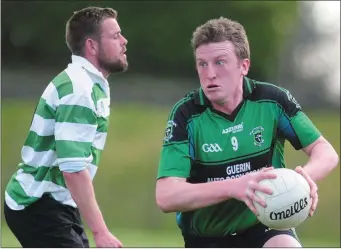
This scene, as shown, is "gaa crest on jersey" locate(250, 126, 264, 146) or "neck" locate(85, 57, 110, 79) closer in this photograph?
"gaa crest on jersey" locate(250, 126, 264, 146)

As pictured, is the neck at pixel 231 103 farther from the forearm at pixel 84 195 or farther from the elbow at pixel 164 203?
the forearm at pixel 84 195

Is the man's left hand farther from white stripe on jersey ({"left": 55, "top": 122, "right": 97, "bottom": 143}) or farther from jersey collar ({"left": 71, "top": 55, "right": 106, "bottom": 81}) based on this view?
jersey collar ({"left": 71, "top": 55, "right": 106, "bottom": 81})

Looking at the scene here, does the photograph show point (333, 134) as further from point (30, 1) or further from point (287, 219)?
point (287, 219)

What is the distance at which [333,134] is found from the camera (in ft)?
62.1

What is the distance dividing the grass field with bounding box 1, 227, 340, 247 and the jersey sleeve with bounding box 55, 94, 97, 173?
576 cm

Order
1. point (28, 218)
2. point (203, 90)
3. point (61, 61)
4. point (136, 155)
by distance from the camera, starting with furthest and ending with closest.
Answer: point (61, 61) < point (136, 155) < point (28, 218) < point (203, 90)

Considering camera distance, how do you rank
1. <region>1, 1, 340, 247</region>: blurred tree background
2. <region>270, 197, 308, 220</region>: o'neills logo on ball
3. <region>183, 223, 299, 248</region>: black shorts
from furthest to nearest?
<region>1, 1, 340, 247</region>: blurred tree background, <region>183, 223, 299, 248</region>: black shorts, <region>270, 197, 308, 220</region>: o'neills logo on ball

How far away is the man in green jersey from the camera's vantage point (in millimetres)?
5309

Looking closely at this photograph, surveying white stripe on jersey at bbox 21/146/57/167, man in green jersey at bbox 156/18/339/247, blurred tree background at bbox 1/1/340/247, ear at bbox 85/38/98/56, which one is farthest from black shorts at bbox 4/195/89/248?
blurred tree background at bbox 1/1/340/247

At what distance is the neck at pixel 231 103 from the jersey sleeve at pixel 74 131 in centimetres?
77

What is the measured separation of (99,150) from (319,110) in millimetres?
16867

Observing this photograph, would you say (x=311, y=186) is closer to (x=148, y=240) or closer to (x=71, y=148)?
(x=71, y=148)

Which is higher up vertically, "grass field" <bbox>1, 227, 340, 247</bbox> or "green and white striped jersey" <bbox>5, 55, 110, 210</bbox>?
"green and white striped jersey" <bbox>5, 55, 110, 210</bbox>

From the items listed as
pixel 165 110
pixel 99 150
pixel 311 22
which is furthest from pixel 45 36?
pixel 99 150
